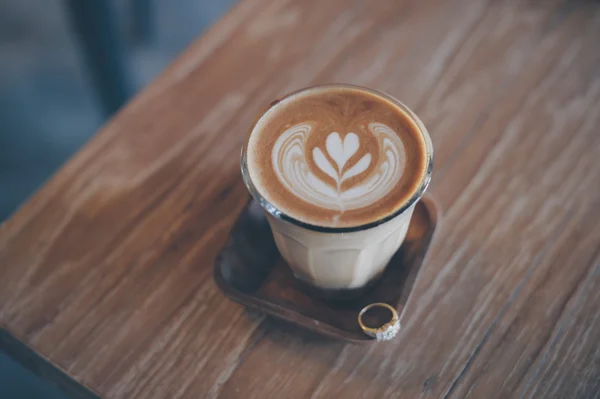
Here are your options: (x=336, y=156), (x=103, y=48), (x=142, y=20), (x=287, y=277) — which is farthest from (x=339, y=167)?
(x=142, y=20)

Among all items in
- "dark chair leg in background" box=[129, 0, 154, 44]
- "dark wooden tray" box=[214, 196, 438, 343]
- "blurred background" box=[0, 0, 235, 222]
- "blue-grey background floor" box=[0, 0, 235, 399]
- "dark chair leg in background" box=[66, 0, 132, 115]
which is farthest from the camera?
"dark chair leg in background" box=[129, 0, 154, 44]

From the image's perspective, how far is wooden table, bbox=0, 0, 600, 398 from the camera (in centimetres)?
69

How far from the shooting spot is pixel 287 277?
0.76 metres

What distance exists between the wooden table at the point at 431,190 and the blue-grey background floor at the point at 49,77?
3.45 feet

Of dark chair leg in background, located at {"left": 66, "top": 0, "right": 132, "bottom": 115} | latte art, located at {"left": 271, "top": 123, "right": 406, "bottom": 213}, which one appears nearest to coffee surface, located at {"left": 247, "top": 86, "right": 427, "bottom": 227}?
latte art, located at {"left": 271, "top": 123, "right": 406, "bottom": 213}

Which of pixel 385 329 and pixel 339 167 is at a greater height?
pixel 339 167

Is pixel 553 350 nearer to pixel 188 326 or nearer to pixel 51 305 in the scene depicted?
pixel 188 326

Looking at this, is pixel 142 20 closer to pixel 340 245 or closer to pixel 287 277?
pixel 287 277

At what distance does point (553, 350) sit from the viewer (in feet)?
2.25

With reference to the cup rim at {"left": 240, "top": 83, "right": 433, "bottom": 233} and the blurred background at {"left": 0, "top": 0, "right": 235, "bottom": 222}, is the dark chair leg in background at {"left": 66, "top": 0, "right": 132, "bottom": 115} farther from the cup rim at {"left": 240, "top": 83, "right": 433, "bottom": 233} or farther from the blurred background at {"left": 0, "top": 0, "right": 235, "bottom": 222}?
the cup rim at {"left": 240, "top": 83, "right": 433, "bottom": 233}

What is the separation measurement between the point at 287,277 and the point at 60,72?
1.68 meters

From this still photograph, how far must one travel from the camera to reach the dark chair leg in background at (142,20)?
80.0 inches

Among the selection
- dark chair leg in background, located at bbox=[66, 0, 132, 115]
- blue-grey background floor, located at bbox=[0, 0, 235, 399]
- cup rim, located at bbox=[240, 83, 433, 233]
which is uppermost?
cup rim, located at bbox=[240, 83, 433, 233]

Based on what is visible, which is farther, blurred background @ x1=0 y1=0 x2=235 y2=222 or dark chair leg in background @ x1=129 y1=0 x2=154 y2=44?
dark chair leg in background @ x1=129 y1=0 x2=154 y2=44
